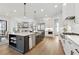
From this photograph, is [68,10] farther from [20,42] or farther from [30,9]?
[20,42]

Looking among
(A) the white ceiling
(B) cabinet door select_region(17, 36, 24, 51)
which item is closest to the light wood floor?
(B) cabinet door select_region(17, 36, 24, 51)

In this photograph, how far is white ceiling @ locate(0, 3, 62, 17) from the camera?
1952mm

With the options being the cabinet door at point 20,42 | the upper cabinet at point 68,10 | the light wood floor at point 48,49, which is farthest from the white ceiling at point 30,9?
the cabinet door at point 20,42

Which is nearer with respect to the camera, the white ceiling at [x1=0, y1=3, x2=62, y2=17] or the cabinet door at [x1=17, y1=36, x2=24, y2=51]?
the white ceiling at [x1=0, y1=3, x2=62, y2=17]

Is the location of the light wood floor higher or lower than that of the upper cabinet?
lower

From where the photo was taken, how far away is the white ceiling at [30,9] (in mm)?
1952

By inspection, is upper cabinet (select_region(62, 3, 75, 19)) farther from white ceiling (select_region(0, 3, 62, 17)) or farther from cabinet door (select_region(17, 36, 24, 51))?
cabinet door (select_region(17, 36, 24, 51))

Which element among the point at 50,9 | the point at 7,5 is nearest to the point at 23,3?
the point at 7,5

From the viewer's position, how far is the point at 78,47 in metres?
1.40

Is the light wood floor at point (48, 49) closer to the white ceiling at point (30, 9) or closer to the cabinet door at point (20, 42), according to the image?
the cabinet door at point (20, 42)

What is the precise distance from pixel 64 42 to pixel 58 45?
21 centimetres

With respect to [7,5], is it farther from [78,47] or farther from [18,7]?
[78,47]

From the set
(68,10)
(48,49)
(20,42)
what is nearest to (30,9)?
(68,10)

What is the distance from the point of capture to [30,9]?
2.04 m
